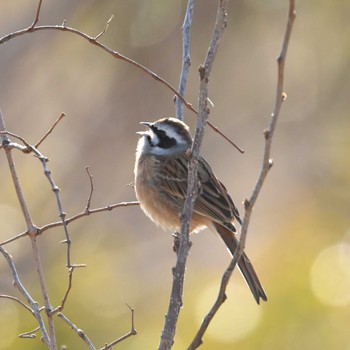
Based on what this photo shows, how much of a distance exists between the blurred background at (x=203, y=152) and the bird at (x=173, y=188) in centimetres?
89

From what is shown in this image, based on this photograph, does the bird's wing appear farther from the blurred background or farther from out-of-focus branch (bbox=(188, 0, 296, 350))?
out-of-focus branch (bbox=(188, 0, 296, 350))

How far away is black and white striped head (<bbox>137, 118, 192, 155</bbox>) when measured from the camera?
3666 mm

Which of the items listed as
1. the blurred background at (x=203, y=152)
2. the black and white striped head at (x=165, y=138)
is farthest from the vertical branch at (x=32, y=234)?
the blurred background at (x=203, y=152)

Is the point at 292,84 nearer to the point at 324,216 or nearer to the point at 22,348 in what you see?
the point at 324,216

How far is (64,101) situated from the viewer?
26.0 feet

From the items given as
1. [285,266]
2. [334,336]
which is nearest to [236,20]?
[285,266]

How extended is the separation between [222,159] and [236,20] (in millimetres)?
1896

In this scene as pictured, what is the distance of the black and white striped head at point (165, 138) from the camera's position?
3666 millimetres

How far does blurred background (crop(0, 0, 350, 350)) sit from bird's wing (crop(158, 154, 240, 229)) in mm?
956

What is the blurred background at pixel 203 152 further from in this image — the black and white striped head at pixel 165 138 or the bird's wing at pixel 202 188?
the black and white striped head at pixel 165 138

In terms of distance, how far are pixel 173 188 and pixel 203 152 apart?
4.80 metres

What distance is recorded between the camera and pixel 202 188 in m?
3.67

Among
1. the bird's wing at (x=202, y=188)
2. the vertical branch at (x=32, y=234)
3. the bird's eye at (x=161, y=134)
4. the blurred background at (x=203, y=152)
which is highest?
the blurred background at (x=203, y=152)

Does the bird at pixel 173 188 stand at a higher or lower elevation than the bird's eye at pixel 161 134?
lower
